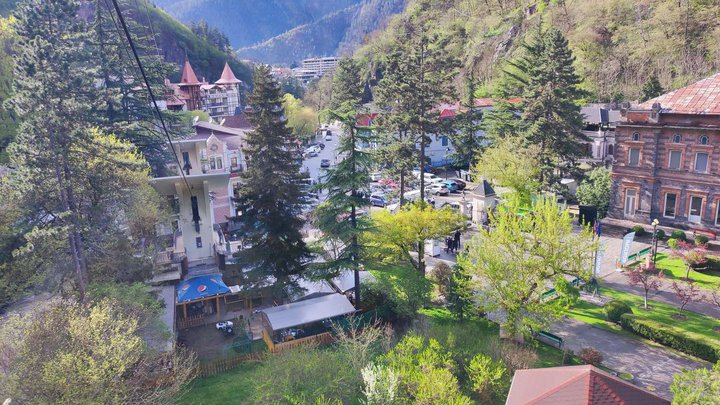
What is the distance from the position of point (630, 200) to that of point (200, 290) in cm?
2918

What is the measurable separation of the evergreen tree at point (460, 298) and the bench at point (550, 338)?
121 inches

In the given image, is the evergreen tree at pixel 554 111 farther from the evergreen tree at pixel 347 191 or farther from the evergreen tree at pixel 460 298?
the evergreen tree at pixel 347 191

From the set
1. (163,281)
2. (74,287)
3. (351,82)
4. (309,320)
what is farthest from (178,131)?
(351,82)

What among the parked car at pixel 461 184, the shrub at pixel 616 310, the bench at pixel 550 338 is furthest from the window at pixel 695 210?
the parked car at pixel 461 184

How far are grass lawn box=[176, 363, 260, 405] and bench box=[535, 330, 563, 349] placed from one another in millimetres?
12310

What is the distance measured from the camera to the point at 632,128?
3112cm

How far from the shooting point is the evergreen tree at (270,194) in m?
23.6

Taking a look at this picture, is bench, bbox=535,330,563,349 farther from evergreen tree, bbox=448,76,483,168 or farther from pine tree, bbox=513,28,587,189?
evergreen tree, bbox=448,76,483,168

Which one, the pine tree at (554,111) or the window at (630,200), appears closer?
the window at (630,200)

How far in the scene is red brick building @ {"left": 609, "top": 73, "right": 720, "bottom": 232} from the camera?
2839 cm

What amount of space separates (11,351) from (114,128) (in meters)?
18.5

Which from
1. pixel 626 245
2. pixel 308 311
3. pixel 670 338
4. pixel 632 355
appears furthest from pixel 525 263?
pixel 626 245

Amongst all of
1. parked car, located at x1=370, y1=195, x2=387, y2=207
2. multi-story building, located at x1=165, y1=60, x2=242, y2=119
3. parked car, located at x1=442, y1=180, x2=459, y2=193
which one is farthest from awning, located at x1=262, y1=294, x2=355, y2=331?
multi-story building, located at x1=165, y1=60, x2=242, y2=119

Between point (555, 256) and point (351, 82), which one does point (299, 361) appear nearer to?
point (555, 256)
